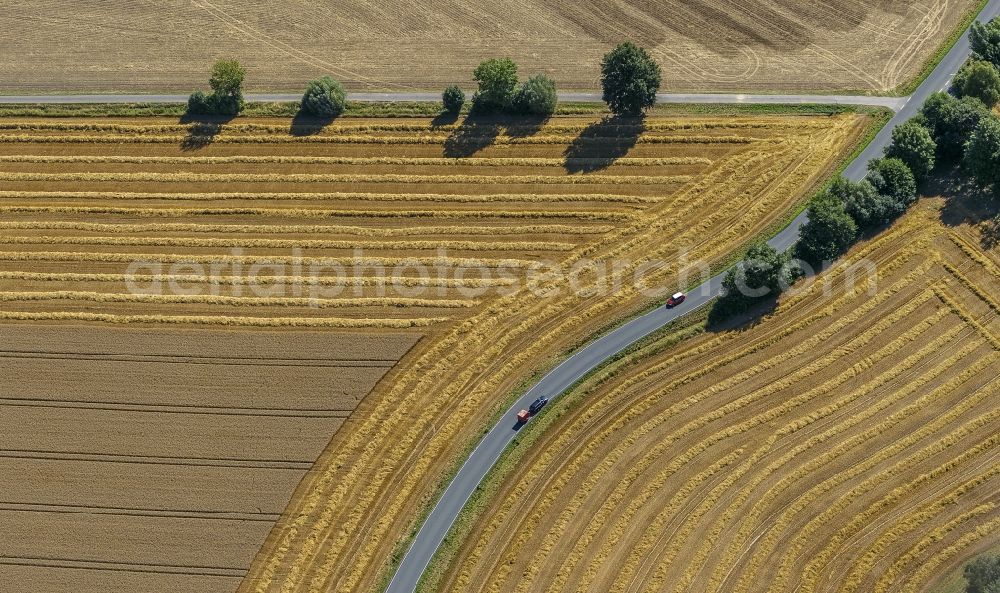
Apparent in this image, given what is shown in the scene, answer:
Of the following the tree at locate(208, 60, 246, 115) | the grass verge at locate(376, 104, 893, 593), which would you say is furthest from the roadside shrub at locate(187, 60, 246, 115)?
the grass verge at locate(376, 104, 893, 593)

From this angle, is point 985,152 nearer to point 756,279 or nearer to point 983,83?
point 983,83

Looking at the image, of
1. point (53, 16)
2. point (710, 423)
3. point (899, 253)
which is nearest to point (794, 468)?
point (710, 423)

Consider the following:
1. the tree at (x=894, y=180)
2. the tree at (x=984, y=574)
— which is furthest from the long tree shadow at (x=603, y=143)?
the tree at (x=984, y=574)

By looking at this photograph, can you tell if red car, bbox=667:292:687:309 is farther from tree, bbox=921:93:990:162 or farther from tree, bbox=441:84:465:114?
tree, bbox=441:84:465:114

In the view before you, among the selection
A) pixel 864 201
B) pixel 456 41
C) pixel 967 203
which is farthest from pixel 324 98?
pixel 967 203

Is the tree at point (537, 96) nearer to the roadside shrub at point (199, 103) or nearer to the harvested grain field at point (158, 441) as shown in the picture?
the harvested grain field at point (158, 441)

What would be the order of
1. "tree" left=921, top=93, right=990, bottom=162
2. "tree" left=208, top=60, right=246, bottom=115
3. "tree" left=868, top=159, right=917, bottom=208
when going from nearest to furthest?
"tree" left=868, top=159, right=917, bottom=208, "tree" left=921, top=93, right=990, bottom=162, "tree" left=208, top=60, right=246, bottom=115
